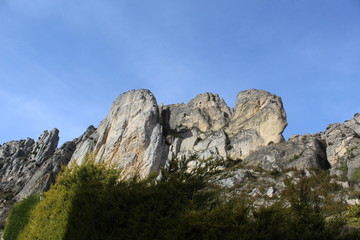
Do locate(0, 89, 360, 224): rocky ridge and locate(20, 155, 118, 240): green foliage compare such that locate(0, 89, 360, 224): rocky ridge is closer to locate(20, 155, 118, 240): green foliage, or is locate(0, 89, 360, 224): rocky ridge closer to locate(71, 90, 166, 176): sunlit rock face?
locate(71, 90, 166, 176): sunlit rock face

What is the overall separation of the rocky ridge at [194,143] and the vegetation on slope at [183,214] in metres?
27.0

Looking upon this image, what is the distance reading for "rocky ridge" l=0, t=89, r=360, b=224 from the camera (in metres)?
40.8

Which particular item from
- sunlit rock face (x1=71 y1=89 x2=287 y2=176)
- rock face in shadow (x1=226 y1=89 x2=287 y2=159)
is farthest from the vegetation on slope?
rock face in shadow (x1=226 y1=89 x2=287 y2=159)

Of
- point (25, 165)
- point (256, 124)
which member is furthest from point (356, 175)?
point (25, 165)

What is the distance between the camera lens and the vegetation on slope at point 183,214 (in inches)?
249

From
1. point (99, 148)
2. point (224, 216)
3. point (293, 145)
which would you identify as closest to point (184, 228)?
point (224, 216)

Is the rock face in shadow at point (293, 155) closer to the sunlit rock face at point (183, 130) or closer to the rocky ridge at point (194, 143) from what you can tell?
the rocky ridge at point (194, 143)

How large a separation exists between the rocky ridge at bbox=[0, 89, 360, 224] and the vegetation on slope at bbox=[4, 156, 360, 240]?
2697 cm

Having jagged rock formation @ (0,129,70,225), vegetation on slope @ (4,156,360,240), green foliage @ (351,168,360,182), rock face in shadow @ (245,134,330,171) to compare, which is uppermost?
jagged rock formation @ (0,129,70,225)

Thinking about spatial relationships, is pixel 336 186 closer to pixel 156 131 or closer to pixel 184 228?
pixel 184 228

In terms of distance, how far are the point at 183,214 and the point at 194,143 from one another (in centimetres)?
5145

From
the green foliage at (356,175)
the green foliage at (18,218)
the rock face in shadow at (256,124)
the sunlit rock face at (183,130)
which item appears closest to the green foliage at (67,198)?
the green foliage at (18,218)

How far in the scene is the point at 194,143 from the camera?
58531 millimetres

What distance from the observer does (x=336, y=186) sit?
30500 mm
